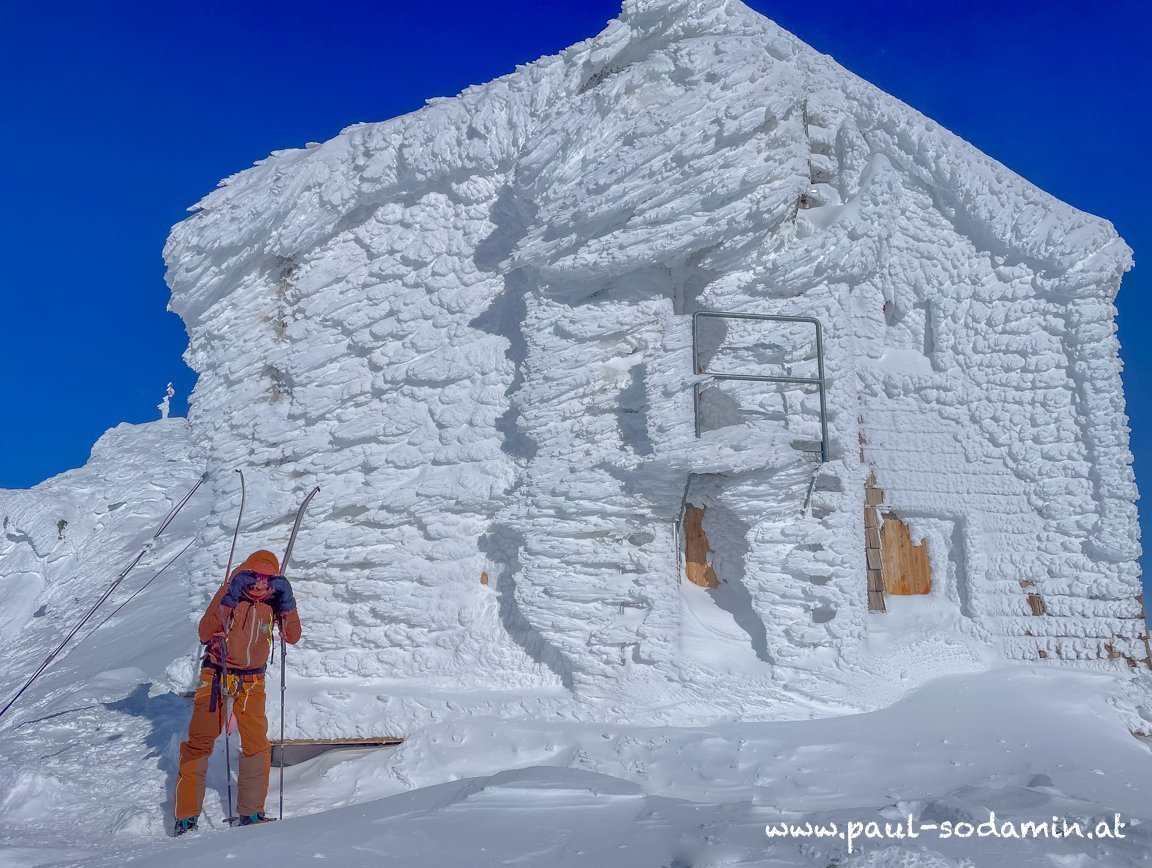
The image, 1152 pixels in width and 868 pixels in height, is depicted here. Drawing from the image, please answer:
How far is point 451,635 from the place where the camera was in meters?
5.51

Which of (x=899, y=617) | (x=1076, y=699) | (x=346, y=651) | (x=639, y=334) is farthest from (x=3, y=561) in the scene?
(x=1076, y=699)

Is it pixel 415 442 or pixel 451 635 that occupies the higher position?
pixel 415 442

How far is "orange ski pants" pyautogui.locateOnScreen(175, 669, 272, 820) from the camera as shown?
4410 mm

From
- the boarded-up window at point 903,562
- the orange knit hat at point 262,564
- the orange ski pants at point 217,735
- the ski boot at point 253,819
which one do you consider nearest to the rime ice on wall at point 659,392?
the boarded-up window at point 903,562

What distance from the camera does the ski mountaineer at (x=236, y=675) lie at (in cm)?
443

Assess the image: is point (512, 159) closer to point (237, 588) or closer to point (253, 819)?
point (237, 588)

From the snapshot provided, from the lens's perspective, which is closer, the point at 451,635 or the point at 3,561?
the point at 451,635

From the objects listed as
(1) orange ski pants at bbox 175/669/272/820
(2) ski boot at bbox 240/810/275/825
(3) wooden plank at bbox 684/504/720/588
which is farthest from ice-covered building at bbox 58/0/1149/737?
(2) ski boot at bbox 240/810/275/825

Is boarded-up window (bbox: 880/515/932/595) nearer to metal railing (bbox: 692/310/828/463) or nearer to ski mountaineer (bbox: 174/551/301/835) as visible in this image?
metal railing (bbox: 692/310/828/463)

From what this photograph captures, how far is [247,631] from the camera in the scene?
448cm

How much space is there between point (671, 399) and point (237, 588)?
2.58 meters

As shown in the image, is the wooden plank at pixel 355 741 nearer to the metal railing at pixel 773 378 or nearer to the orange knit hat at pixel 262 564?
the orange knit hat at pixel 262 564

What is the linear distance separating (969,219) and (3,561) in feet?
42.2

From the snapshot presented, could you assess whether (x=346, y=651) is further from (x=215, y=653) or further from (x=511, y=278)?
(x=511, y=278)
